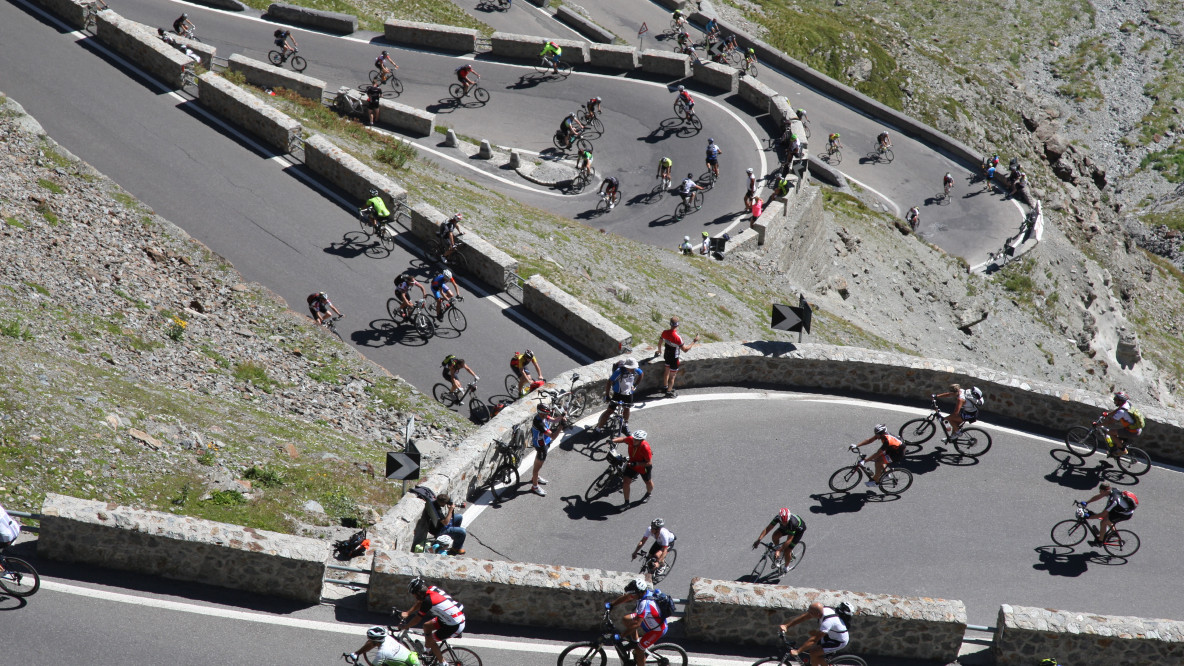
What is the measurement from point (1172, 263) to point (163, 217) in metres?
62.6

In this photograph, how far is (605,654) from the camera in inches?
463

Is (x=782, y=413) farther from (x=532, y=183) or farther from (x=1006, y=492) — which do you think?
(x=532, y=183)

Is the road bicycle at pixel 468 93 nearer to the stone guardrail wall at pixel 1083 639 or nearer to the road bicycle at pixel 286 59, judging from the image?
the road bicycle at pixel 286 59

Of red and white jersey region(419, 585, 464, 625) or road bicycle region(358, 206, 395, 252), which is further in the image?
road bicycle region(358, 206, 395, 252)

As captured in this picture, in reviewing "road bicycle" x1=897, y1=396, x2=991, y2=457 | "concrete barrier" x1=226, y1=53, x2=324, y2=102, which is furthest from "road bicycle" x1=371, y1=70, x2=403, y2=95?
"road bicycle" x1=897, y1=396, x2=991, y2=457

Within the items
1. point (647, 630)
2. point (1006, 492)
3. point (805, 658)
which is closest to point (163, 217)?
point (647, 630)

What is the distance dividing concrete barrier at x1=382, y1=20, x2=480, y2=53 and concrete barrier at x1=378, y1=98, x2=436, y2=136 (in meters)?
7.19

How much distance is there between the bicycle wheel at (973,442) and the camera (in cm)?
1827

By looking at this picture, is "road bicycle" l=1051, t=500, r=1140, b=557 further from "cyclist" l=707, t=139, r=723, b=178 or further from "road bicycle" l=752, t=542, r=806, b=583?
"cyclist" l=707, t=139, r=723, b=178

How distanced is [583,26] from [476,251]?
30.6 metres

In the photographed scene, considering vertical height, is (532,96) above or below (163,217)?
above

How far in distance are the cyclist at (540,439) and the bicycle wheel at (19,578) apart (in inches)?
294

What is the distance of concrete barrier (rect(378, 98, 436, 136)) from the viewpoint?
35906 millimetres

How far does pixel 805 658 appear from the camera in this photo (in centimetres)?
1173
